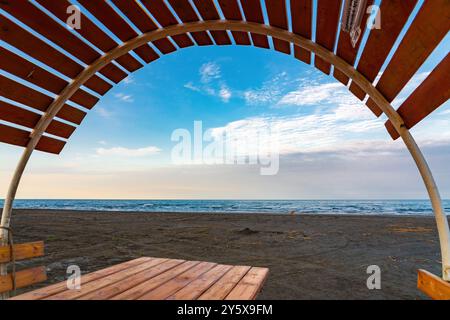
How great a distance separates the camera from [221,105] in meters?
40.1

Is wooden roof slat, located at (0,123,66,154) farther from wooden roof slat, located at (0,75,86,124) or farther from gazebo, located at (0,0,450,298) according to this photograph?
wooden roof slat, located at (0,75,86,124)

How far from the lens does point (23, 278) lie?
259cm

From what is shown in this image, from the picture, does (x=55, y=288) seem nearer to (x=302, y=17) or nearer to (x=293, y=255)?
(x=302, y=17)

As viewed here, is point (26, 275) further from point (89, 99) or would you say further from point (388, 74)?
point (388, 74)

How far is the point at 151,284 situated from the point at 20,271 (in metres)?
1.26

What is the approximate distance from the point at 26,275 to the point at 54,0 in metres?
2.49


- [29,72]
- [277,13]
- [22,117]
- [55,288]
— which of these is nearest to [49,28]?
[29,72]

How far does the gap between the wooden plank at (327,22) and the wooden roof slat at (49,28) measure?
7.47 feet

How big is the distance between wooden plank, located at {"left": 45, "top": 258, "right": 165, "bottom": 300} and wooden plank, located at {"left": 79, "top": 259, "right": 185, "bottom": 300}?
0.06m

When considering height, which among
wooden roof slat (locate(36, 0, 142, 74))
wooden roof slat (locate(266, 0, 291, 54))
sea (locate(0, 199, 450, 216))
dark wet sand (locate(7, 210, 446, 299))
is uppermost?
wooden roof slat (locate(36, 0, 142, 74))

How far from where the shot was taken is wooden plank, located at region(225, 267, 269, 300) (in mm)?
2172

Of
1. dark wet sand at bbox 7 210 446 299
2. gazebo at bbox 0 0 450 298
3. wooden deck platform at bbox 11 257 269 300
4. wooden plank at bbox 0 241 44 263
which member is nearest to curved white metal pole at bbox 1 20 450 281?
gazebo at bbox 0 0 450 298

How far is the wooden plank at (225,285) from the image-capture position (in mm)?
2174
